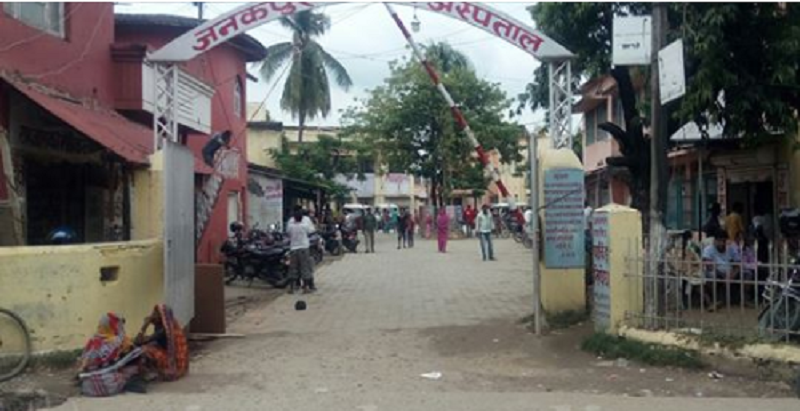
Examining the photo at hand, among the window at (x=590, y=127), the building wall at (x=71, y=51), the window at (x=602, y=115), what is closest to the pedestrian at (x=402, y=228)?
the window at (x=590, y=127)

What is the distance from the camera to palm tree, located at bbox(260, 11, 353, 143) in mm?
41688

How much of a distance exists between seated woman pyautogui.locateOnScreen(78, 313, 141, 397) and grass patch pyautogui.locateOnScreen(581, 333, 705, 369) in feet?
15.6

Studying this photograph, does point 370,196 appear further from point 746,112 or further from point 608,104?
point 746,112

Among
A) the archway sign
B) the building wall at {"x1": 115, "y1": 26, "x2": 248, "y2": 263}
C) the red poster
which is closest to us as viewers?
the red poster

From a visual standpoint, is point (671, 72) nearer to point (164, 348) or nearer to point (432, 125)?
point (164, 348)

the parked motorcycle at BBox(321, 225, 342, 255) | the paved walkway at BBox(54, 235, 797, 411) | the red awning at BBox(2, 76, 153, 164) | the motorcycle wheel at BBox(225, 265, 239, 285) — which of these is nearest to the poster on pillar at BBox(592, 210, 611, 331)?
the paved walkway at BBox(54, 235, 797, 411)

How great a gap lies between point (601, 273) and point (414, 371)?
8.35 feet

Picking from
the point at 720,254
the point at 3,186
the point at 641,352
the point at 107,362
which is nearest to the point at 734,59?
the point at 720,254

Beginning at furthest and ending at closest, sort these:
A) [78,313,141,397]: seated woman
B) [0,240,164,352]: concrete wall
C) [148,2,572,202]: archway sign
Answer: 1. [148,2,572,202]: archway sign
2. [0,240,164,352]: concrete wall
3. [78,313,141,397]: seated woman

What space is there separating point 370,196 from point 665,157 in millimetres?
54479

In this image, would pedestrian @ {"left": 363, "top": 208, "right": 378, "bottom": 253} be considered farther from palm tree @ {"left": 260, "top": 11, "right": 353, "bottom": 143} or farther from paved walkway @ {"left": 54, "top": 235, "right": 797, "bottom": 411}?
paved walkway @ {"left": 54, "top": 235, "right": 797, "bottom": 411}

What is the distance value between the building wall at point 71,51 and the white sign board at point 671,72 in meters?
7.60

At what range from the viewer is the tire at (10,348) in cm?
Result: 834

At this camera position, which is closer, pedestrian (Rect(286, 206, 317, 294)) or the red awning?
the red awning
